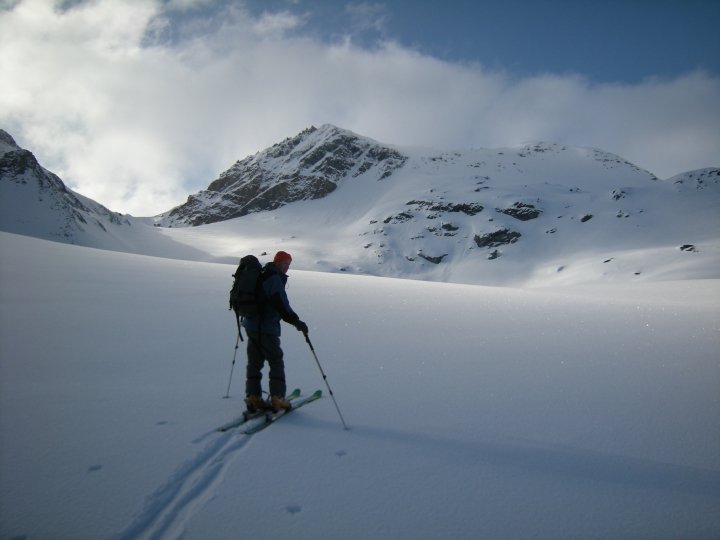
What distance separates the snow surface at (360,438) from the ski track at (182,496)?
0.05 feet

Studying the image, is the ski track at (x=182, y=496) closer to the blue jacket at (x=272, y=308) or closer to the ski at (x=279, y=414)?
the ski at (x=279, y=414)

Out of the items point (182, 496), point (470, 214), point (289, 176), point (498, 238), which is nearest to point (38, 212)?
point (182, 496)

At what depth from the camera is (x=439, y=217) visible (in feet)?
350

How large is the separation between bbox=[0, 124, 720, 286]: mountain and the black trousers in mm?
51769

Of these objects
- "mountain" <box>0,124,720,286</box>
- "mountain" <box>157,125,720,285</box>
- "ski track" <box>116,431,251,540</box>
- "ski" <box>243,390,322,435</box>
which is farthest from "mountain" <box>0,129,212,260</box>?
"ski track" <box>116,431,251,540</box>

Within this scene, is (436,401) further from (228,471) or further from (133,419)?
(133,419)

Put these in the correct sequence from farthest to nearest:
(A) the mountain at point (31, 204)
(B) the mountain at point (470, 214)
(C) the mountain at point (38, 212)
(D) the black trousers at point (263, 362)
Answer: (B) the mountain at point (470, 214), (C) the mountain at point (38, 212), (A) the mountain at point (31, 204), (D) the black trousers at point (263, 362)

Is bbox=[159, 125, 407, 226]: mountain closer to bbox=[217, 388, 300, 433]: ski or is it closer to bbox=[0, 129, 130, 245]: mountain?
bbox=[0, 129, 130, 245]: mountain

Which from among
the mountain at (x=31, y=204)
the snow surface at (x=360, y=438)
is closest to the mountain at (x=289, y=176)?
the mountain at (x=31, y=204)

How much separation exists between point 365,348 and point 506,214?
10505cm

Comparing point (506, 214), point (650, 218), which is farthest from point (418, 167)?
point (650, 218)

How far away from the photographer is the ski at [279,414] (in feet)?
12.9

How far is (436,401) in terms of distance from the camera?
474cm

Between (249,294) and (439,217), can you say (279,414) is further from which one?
(439,217)
